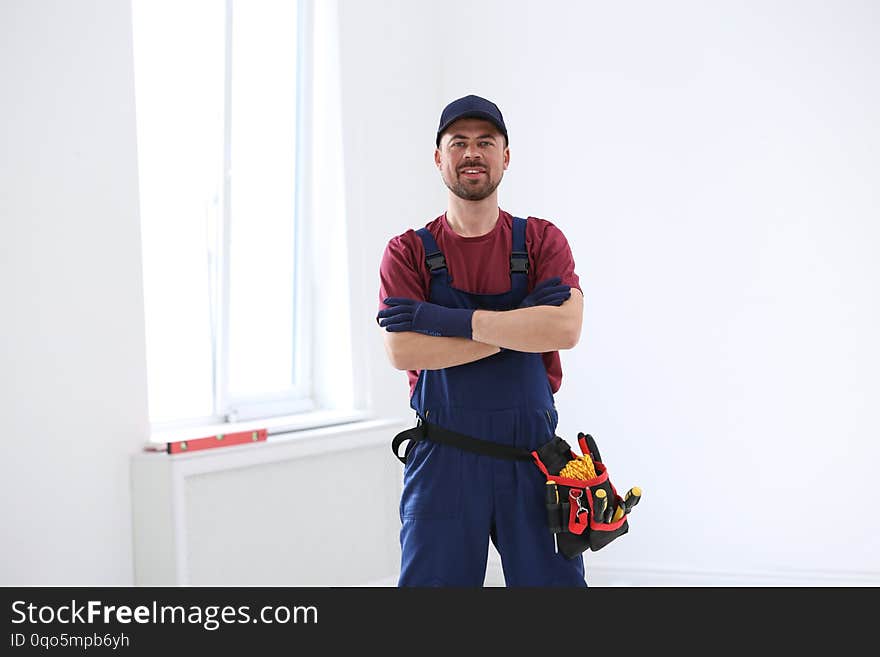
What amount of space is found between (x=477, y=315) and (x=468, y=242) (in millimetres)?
199

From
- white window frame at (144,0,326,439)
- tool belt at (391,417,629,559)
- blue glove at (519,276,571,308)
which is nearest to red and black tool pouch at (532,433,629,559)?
tool belt at (391,417,629,559)

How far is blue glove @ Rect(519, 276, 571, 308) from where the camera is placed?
2.29 m

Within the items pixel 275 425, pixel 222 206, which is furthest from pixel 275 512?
pixel 222 206

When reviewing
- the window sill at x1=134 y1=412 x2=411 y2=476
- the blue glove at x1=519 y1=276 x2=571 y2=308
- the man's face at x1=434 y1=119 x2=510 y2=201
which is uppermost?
the man's face at x1=434 y1=119 x2=510 y2=201

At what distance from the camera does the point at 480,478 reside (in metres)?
2.25

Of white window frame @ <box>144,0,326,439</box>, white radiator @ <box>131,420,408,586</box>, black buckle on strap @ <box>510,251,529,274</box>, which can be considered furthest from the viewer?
white window frame @ <box>144,0,326,439</box>

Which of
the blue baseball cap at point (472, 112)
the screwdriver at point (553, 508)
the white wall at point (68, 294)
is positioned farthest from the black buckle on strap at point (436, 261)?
the white wall at point (68, 294)

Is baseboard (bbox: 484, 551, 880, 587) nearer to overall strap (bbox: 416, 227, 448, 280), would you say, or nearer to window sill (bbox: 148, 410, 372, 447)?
window sill (bbox: 148, 410, 372, 447)

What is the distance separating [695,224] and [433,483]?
2.43m

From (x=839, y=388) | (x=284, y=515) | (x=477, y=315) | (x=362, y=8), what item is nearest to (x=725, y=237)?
(x=839, y=388)

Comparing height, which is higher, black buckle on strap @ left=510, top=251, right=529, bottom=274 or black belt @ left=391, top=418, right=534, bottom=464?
black buckle on strap @ left=510, top=251, right=529, bottom=274

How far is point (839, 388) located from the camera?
4.10 m

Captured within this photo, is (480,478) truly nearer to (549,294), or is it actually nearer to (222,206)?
(549,294)

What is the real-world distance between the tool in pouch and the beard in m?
0.56
